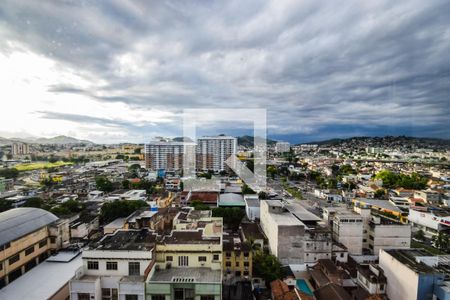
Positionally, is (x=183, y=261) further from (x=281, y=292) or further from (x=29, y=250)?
(x=29, y=250)

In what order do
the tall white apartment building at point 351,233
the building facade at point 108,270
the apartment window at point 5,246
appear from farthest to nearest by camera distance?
the tall white apartment building at point 351,233 → the apartment window at point 5,246 → the building facade at point 108,270

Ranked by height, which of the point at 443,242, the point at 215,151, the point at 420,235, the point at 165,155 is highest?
the point at 215,151

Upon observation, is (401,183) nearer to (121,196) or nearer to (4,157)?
(121,196)

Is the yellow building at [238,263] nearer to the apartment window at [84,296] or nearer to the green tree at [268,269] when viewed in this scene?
the green tree at [268,269]

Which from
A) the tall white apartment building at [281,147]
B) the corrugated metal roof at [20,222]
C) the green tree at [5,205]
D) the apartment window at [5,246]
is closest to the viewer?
the apartment window at [5,246]

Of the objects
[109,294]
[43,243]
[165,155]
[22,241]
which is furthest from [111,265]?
[165,155]

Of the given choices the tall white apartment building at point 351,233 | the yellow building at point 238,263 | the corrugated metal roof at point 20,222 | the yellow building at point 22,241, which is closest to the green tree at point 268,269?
the yellow building at point 238,263
